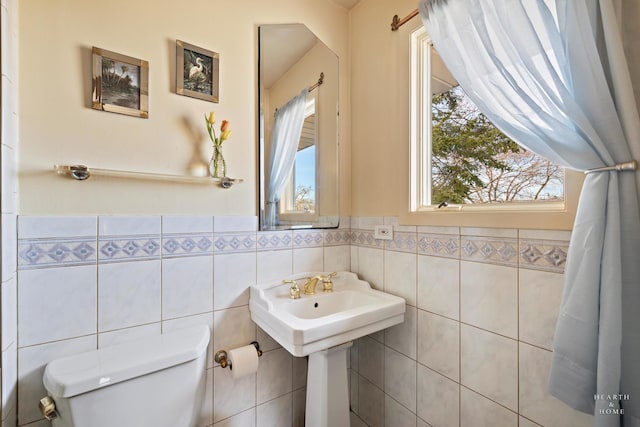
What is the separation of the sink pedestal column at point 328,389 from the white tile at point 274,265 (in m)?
0.41

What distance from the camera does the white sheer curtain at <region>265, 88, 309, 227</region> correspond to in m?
1.38

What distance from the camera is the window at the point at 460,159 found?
99cm

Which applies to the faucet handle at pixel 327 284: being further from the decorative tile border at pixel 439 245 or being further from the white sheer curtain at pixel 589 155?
the white sheer curtain at pixel 589 155

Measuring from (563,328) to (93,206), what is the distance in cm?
155

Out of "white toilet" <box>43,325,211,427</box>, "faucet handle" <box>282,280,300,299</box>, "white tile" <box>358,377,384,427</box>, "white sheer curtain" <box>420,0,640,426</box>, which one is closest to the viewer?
"white sheer curtain" <box>420,0,640,426</box>

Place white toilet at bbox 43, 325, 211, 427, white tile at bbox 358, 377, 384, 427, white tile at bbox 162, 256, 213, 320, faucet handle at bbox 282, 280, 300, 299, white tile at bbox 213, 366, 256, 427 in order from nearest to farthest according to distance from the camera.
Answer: white toilet at bbox 43, 325, 211, 427, white tile at bbox 162, 256, 213, 320, white tile at bbox 213, 366, 256, 427, faucet handle at bbox 282, 280, 300, 299, white tile at bbox 358, 377, 384, 427

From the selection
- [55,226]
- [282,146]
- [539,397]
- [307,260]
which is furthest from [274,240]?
[539,397]

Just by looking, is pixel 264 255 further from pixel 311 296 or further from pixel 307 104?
pixel 307 104

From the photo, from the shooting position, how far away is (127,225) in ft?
3.35

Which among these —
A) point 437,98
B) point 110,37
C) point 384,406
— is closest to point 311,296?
point 384,406

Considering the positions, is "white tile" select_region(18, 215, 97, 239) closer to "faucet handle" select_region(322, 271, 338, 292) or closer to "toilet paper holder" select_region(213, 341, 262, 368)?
"toilet paper holder" select_region(213, 341, 262, 368)

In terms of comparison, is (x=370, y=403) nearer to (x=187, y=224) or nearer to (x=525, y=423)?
(x=525, y=423)

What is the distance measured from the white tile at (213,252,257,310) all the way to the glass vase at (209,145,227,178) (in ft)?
1.21

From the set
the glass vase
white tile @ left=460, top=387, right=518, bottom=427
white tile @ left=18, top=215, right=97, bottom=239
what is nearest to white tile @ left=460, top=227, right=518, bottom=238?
white tile @ left=460, top=387, right=518, bottom=427
